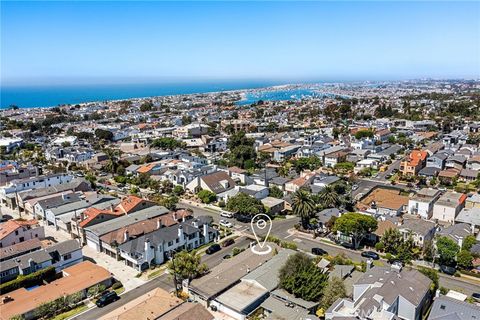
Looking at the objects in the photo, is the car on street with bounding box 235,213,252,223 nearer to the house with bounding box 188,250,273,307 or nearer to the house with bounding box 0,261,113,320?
the house with bounding box 188,250,273,307

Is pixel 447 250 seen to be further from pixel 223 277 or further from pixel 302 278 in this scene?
pixel 223 277

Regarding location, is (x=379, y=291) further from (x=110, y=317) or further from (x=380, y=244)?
(x=110, y=317)

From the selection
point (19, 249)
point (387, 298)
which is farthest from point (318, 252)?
point (19, 249)

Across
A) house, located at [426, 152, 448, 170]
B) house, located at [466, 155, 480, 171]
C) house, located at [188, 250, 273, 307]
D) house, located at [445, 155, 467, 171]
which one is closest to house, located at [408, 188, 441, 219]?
house, located at [426, 152, 448, 170]

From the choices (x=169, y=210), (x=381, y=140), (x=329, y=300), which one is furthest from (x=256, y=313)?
(x=381, y=140)

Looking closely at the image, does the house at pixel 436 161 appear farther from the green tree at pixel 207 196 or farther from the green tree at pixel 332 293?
the green tree at pixel 332 293
